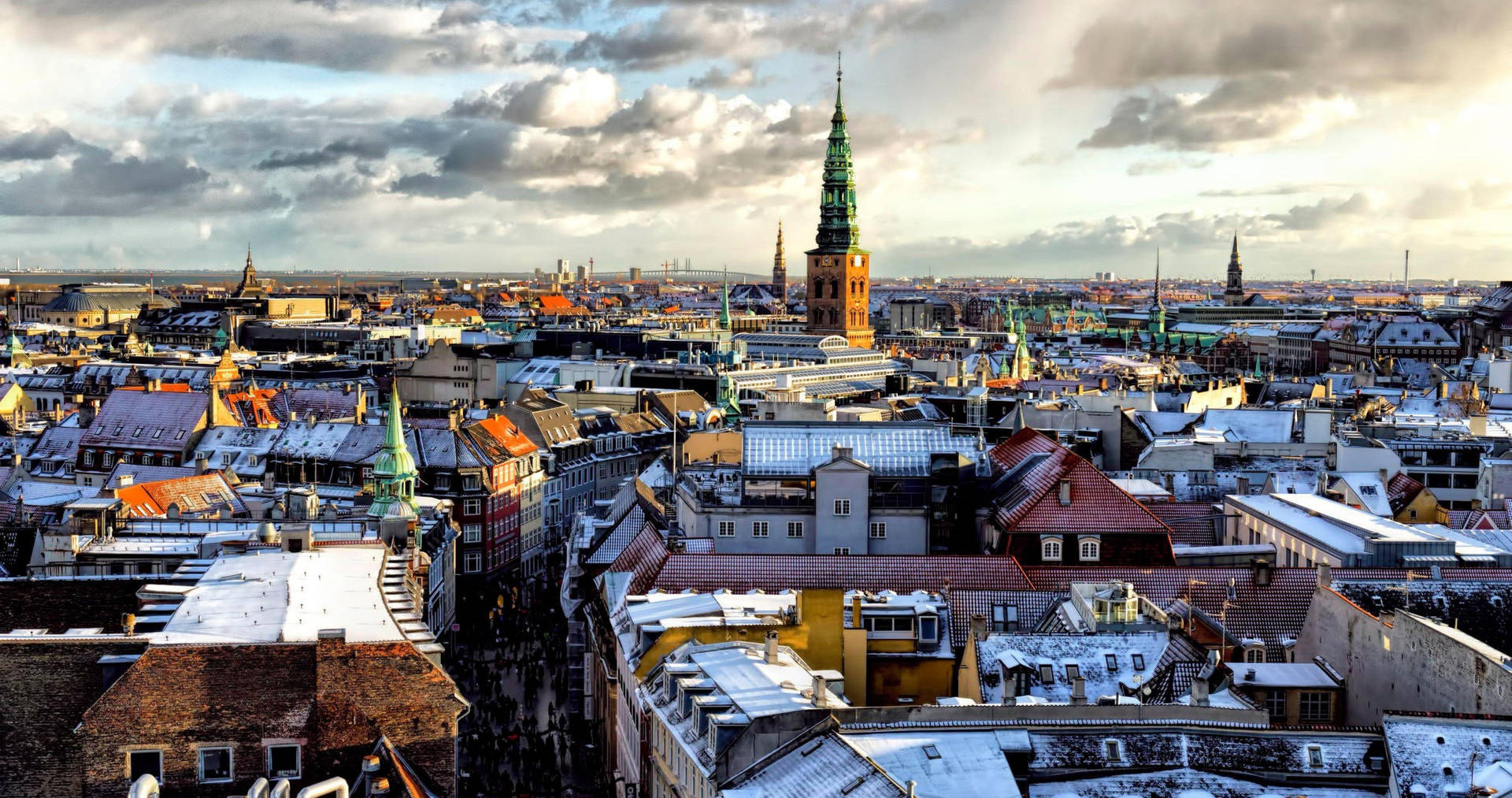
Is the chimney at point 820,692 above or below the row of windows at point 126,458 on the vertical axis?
above

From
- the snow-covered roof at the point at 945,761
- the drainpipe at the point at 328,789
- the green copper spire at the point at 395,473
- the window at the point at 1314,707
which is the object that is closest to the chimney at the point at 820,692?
the snow-covered roof at the point at 945,761

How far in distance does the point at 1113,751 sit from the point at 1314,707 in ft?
33.6

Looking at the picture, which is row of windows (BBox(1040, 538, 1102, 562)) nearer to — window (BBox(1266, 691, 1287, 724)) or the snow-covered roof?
window (BBox(1266, 691, 1287, 724))

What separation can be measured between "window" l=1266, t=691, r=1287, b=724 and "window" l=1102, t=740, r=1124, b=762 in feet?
27.5

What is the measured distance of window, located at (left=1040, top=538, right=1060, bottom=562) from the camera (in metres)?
54.2

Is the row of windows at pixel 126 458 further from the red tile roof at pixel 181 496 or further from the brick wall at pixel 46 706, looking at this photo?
the brick wall at pixel 46 706

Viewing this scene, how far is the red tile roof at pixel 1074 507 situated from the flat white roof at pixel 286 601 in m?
22.2

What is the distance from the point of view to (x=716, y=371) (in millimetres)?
144625

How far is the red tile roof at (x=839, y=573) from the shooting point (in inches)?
1914

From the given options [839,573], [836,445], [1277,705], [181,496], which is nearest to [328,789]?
[1277,705]

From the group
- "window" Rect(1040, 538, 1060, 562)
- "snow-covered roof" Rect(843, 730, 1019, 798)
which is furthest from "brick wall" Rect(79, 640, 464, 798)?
"window" Rect(1040, 538, 1060, 562)

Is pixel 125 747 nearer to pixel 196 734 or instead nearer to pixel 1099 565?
pixel 196 734

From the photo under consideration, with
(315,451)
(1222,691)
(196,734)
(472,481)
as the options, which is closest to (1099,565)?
(1222,691)

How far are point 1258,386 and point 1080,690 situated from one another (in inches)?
4534
